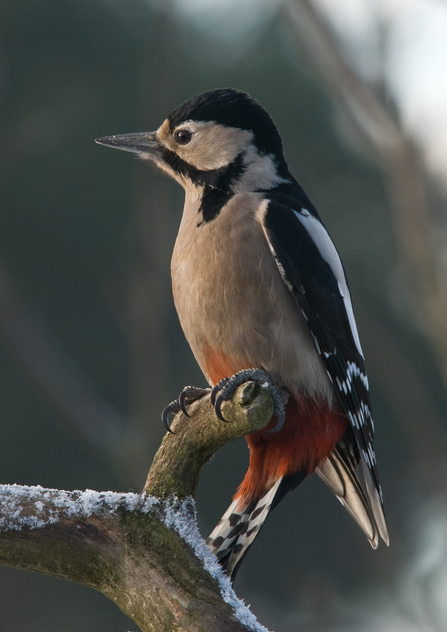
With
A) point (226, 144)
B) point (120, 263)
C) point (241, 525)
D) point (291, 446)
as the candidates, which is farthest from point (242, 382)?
point (120, 263)

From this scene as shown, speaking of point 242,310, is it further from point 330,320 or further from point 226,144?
point 226,144

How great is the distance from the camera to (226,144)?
6.56ft

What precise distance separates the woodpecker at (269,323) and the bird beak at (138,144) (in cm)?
22

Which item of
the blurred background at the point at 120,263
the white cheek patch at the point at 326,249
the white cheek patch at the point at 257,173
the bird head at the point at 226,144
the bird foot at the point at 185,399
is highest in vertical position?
the blurred background at the point at 120,263

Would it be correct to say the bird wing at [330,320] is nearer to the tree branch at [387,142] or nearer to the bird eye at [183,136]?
the bird eye at [183,136]

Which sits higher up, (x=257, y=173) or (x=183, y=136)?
(x=183, y=136)

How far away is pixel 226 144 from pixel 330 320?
2.00 feet

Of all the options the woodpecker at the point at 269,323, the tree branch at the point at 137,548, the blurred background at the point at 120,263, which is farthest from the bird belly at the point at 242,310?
the blurred background at the point at 120,263

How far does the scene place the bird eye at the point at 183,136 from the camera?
6.73 feet

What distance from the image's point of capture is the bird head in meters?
1.96

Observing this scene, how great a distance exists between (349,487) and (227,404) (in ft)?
2.09

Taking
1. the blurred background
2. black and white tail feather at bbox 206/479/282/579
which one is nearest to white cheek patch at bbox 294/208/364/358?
black and white tail feather at bbox 206/479/282/579

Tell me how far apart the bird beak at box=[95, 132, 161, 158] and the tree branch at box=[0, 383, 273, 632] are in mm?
1022

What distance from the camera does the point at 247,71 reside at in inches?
291
